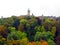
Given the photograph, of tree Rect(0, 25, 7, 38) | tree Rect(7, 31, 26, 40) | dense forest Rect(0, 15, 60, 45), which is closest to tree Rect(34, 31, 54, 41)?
dense forest Rect(0, 15, 60, 45)

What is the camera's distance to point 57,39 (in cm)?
5019

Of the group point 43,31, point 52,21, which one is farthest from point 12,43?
point 52,21

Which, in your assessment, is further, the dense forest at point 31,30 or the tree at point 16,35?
the dense forest at point 31,30

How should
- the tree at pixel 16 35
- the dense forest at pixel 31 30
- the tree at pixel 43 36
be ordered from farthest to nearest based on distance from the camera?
the tree at pixel 43 36 < the dense forest at pixel 31 30 < the tree at pixel 16 35

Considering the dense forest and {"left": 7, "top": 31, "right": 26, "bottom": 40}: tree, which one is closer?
{"left": 7, "top": 31, "right": 26, "bottom": 40}: tree

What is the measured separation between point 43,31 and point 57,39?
88.7 inches

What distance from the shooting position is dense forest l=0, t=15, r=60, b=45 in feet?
157

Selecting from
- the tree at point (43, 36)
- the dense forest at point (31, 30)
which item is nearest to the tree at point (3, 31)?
the dense forest at point (31, 30)

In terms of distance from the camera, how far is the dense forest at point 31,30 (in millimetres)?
47778

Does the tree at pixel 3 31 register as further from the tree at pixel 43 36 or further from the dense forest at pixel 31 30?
the tree at pixel 43 36

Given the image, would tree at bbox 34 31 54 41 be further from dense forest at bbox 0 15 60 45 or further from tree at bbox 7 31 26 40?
tree at bbox 7 31 26 40

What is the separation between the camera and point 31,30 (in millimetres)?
52125

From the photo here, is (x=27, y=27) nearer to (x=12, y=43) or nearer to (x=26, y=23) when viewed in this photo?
(x=26, y=23)

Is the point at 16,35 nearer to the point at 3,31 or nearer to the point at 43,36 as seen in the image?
the point at 3,31
